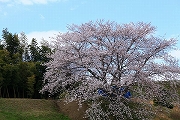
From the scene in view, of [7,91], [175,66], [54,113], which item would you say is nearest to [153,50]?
[175,66]

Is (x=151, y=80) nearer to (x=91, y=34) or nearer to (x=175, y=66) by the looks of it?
(x=175, y=66)

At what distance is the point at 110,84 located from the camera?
1916 centimetres

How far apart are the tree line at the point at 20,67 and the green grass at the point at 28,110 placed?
4.87 metres

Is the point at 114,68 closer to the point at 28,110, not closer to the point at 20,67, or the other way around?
the point at 28,110

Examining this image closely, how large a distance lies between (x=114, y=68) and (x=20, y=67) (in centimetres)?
1264

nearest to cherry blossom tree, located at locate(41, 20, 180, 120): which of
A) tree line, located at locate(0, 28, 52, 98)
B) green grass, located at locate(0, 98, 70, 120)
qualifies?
green grass, located at locate(0, 98, 70, 120)

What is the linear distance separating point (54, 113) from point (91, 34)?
6.63m

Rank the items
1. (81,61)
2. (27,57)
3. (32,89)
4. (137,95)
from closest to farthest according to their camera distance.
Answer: (137,95), (81,61), (32,89), (27,57)

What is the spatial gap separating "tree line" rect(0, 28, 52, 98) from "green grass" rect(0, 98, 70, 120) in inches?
192

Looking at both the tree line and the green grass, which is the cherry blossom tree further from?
the tree line

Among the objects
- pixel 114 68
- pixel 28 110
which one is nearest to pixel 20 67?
pixel 28 110

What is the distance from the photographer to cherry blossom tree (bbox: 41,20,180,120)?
Answer: 62.5 ft

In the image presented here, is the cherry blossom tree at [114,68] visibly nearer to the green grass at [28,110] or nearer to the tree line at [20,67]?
the green grass at [28,110]

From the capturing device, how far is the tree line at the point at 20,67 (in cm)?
2819
